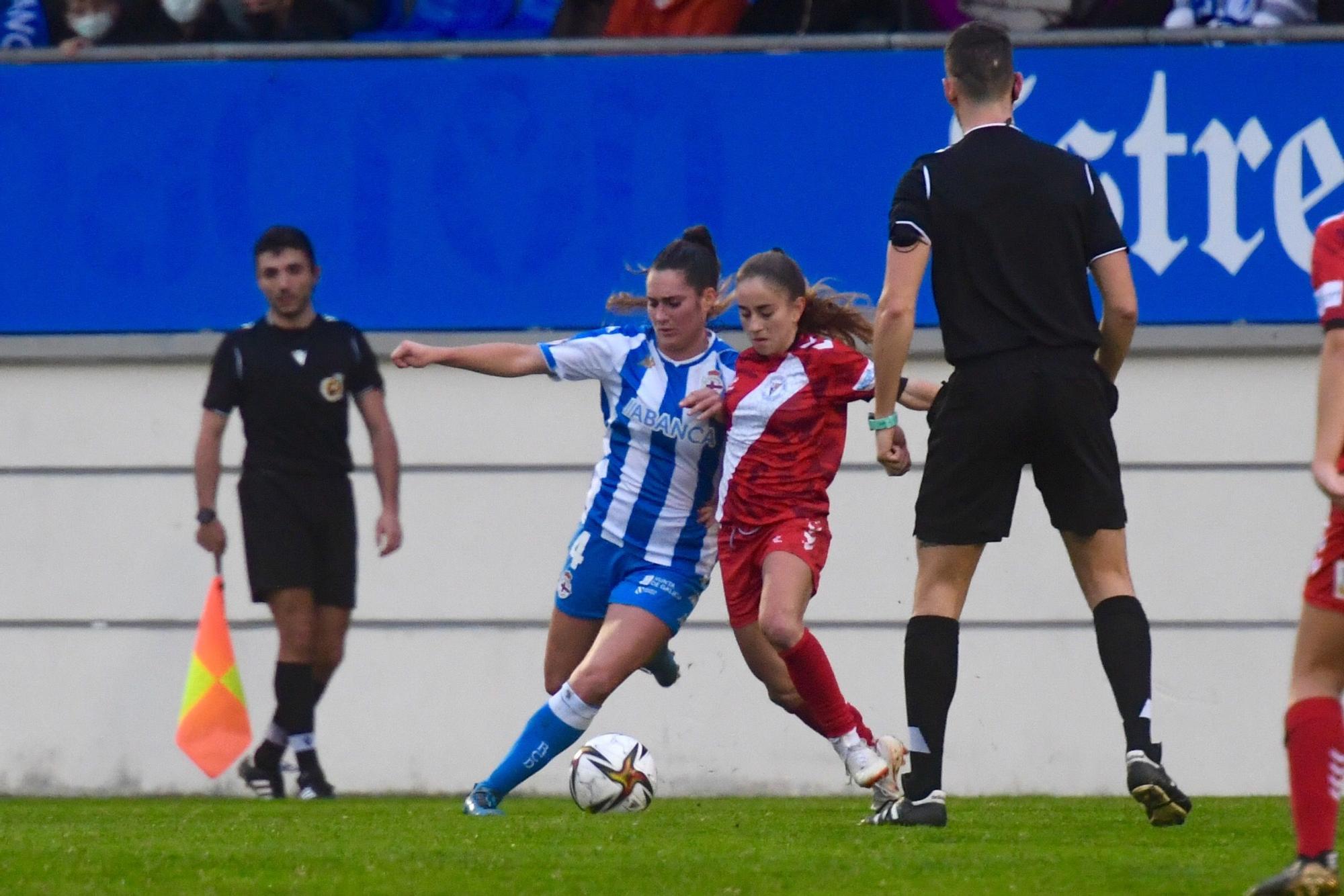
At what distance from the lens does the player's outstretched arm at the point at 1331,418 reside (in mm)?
3910

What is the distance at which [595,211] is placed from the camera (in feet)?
30.2

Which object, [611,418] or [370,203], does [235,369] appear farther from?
[611,418]

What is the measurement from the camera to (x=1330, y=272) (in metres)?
4.00

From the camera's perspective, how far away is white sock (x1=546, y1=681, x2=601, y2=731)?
252 inches

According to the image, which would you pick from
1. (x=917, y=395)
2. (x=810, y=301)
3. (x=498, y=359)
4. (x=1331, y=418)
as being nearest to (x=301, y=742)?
(x=498, y=359)

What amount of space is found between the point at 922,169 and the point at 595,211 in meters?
3.80

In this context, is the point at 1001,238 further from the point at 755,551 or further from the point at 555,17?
the point at 555,17

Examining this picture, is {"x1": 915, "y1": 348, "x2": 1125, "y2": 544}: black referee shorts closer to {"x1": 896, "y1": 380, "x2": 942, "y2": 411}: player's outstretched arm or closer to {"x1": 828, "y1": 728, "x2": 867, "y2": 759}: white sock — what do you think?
{"x1": 896, "y1": 380, "x2": 942, "y2": 411}: player's outstretched arm

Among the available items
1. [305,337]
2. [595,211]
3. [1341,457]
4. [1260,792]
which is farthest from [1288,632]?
[1341,457]

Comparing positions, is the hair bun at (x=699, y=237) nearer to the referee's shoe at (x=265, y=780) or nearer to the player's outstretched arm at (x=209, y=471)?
the player's outstretched arm at (x=209, y=471)

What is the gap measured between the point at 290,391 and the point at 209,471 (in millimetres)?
478

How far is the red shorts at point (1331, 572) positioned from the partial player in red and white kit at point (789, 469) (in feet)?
7.45

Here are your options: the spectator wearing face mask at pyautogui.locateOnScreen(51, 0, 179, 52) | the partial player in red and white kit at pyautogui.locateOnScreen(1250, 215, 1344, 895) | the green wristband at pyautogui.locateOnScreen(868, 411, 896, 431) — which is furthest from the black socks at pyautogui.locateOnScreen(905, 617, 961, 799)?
the spectator wearing face mask at pyautogui.locateOnScreen(51, 0, 179, 52)

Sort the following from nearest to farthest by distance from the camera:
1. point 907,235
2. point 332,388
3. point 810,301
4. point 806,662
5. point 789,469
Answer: point 907,235 < point 806,662 < point 789,469 < point 810,301 < point 332,388
